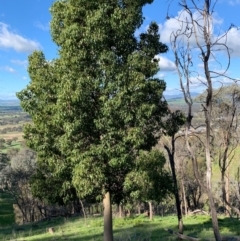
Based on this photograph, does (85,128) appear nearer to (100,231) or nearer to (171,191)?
(171,191)

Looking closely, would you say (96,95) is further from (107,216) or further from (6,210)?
(6,210)

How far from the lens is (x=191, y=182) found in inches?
1596

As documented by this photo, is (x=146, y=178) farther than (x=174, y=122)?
No

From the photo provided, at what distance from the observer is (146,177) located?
1099 centimetres

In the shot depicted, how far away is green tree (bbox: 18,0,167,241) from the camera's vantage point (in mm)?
10602

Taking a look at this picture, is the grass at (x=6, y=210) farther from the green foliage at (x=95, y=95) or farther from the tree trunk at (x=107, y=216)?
the green foliage at (x=95, y=95)

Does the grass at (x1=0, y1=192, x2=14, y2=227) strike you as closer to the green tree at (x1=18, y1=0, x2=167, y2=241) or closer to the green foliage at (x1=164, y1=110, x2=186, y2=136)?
the green tree at (x1=18, y1=0, x2=167, y2=241)

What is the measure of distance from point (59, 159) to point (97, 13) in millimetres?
4893

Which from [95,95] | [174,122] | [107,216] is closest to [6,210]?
[107,216]

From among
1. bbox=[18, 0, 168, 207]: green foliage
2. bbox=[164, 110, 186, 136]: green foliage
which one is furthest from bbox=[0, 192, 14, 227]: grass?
bbox=[164, 110, 186, 136]: green foliage

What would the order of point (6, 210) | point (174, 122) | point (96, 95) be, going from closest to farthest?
point (96, 95) → point (174, 122) → point (6, 210)

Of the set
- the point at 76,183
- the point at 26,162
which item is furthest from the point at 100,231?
the point at 26,162

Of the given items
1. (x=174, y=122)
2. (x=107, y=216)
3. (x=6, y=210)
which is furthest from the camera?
(x=6, y=210)

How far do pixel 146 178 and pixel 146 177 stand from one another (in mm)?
33
